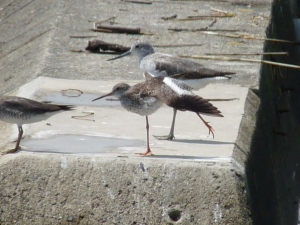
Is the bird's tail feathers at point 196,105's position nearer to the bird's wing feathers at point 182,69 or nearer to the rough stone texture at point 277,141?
the rough stone texture at point 277,141

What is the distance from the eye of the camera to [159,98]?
18.9ft

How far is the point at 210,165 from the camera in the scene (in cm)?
514

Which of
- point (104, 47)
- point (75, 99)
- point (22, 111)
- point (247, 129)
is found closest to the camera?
point (22, 111)

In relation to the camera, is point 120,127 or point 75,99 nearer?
point 120,127

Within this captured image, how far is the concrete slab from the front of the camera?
577 cm

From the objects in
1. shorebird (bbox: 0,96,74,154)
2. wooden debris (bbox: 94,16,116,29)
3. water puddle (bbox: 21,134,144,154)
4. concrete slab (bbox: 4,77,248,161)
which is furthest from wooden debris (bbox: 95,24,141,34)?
shorebird (bbox: 0,96,74,154)

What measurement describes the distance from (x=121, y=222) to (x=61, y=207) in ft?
1.86

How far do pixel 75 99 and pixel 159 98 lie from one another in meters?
2.17

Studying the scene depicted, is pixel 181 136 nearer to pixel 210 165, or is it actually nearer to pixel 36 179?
pixel 210 165

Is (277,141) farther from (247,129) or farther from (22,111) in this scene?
(22,111)

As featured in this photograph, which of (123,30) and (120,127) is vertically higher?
(120,127)

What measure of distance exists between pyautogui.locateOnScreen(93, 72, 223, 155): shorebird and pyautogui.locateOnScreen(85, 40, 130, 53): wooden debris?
3822 millimetres

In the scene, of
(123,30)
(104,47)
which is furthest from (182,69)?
(123,30)

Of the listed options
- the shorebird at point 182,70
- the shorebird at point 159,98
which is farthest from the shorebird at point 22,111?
the shorebird at point 182,70
